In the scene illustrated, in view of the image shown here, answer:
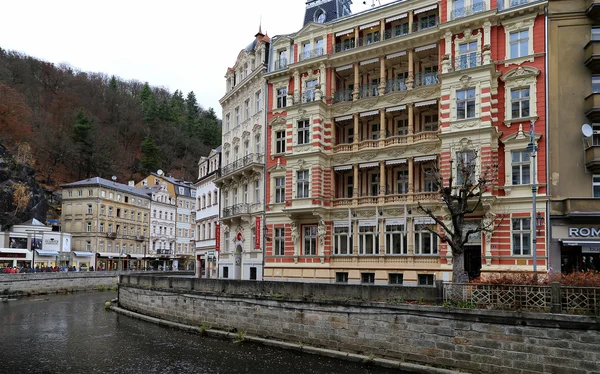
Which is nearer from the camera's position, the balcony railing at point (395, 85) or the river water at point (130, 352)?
the river water at point (130, 352)

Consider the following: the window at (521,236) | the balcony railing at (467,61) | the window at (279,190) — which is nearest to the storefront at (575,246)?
the window at (521,236)

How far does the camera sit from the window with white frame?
108ft

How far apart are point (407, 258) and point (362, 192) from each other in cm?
630

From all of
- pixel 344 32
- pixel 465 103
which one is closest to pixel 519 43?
pixel 465 103

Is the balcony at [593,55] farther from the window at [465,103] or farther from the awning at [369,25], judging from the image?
the awning at [369,25]

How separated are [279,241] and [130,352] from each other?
15.8 metres

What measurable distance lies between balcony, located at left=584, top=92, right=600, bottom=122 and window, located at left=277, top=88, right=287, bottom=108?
66.3 feet

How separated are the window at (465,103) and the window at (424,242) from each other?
717cm

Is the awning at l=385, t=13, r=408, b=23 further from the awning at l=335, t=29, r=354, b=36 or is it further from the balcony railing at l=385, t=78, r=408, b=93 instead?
the balcony railing at l=385, t=78, r=408, b=93

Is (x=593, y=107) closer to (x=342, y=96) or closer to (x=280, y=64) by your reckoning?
(x=342, y=96)

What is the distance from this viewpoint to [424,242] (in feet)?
106

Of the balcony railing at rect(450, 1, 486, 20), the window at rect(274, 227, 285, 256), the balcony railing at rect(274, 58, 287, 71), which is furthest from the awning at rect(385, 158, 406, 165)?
the balcony railing at rect(274, 58, 287, 71)

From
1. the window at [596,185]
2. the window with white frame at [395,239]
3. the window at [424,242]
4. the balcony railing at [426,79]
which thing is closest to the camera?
the window at [596,185]

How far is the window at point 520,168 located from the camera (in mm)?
28984
